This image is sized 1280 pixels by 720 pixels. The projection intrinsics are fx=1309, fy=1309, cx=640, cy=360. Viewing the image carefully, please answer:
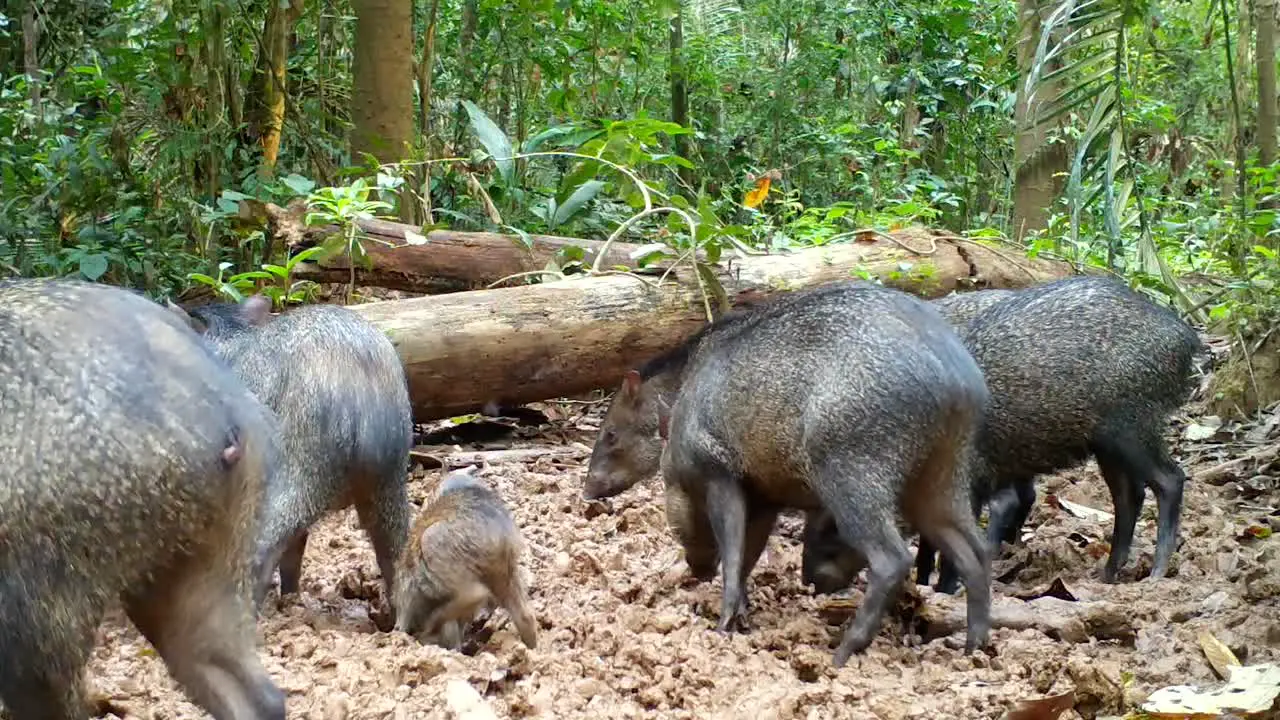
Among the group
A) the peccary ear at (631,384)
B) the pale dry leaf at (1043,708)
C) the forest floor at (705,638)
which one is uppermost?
the peccary ear at (631,384)

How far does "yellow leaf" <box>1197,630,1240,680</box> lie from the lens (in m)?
3.90

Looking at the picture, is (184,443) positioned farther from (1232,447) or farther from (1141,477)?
(1232,447)

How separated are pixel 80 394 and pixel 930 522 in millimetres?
3092

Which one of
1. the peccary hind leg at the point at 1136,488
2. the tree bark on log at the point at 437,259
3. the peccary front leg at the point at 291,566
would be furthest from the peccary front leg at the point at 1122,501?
the peccary front leg at the point at 291,566

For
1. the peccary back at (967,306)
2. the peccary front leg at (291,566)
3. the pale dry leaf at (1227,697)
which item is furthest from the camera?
the peccary back at (967,306)

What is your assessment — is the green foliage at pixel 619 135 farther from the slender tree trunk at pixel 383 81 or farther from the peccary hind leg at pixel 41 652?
the peccary hind leg at pixel 41 652

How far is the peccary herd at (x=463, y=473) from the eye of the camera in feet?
9.35

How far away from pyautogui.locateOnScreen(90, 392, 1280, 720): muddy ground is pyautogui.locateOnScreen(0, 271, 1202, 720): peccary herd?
0.19 meters

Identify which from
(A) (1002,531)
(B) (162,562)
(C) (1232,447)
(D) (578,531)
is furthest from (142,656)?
(C) (1232,447)

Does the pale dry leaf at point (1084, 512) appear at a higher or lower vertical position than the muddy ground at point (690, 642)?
lower

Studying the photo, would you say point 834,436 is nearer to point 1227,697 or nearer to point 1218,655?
point 1218,655

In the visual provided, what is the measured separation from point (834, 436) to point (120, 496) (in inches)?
98.8

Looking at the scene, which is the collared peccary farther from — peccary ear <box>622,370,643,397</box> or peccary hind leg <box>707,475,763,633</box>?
peccary ear <box>622,370,643,397</box>

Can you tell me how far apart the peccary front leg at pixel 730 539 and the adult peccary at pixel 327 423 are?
119cm
